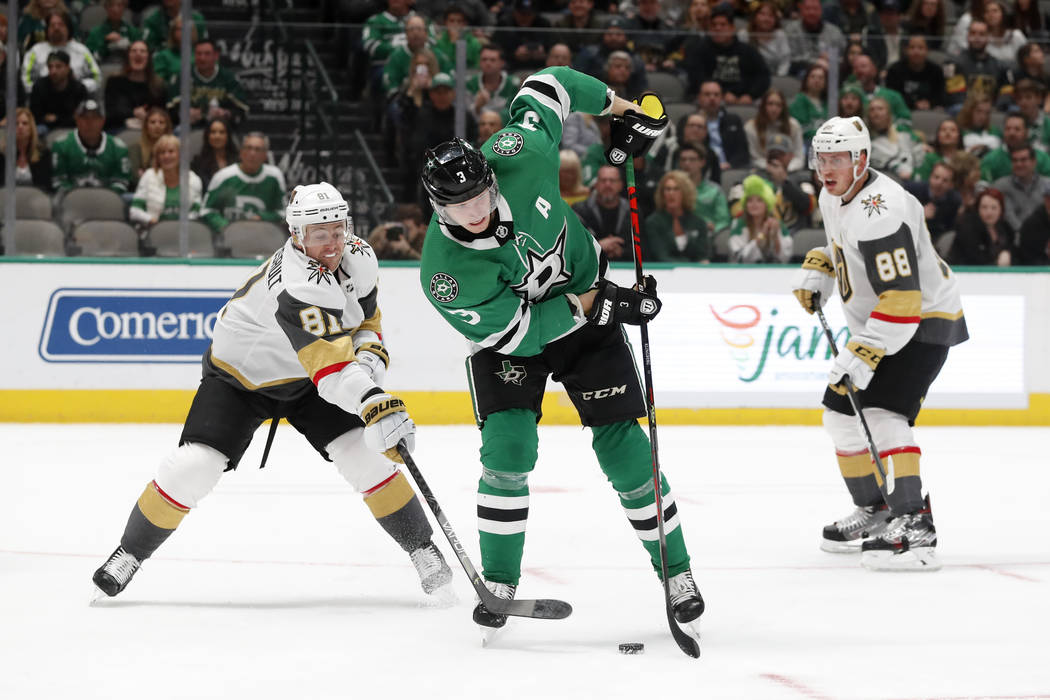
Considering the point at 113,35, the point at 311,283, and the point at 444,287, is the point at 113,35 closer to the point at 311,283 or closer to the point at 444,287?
the point at 311,283

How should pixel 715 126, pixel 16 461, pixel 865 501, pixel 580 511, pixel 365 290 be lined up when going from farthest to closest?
pixel 715 126
pixel 16 461
pixel 580 511
pixel 865 501
pixel 365 290

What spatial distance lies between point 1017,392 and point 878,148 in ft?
5.60

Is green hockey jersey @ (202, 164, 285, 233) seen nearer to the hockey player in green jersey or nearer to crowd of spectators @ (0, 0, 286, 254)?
crowd of spectators @ (0, 0, 286, 254)

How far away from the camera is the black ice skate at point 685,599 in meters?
2.98

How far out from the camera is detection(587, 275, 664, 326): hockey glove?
3.09 metres

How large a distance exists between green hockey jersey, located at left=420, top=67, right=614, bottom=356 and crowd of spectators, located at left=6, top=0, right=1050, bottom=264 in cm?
454

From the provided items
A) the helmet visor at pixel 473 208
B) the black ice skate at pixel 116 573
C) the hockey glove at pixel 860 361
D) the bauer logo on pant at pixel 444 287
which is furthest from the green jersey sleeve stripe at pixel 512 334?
the hockey glove at pixel 860 361

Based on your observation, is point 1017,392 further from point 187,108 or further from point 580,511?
point 187,108

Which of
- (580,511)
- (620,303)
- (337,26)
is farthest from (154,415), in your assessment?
(620,303)

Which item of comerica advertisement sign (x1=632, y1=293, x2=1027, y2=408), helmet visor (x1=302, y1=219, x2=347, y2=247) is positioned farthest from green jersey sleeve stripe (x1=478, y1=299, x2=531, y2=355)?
comerica advertisement sign (x1=632, y1=293, x2=1027, y2=408)

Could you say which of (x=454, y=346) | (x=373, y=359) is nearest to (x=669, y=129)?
(x=454, y=346)

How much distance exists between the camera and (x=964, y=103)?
860 cm

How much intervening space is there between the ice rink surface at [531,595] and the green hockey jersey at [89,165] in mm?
2100

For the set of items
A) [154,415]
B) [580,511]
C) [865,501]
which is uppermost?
[865,501]
